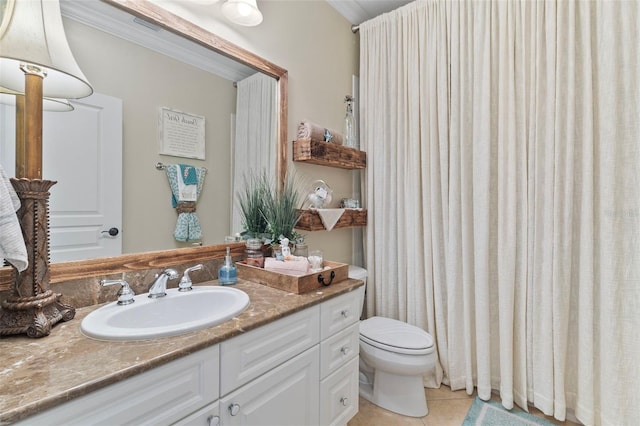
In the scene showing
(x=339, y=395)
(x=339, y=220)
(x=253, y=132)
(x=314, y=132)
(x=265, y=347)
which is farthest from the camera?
(x=339, y=220)

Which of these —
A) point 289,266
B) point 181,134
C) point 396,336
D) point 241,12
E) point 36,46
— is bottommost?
point 396,336

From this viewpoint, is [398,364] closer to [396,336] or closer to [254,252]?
[396,336]

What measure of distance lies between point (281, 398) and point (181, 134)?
1143mm

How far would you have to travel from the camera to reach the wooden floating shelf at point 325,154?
5.91 feet

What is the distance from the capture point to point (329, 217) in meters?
1.88

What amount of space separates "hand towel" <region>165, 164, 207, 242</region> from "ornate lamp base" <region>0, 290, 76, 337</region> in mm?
516

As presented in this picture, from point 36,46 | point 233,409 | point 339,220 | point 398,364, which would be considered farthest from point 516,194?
point 36,46

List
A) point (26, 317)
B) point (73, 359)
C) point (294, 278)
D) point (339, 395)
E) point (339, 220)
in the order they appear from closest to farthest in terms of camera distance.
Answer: point (73, 359) < point (26, 317) < point (294, 278) < point (339, 395) < point (339, 220)

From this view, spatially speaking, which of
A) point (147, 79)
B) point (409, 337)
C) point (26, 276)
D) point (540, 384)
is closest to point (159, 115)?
point (147, 79)

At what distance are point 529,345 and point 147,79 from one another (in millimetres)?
2333

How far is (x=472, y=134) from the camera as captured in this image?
1.86 m

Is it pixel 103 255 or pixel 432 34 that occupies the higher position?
pixel 432 34

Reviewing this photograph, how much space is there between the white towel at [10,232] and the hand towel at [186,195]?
54 cm

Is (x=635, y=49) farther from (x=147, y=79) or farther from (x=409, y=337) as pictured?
(x=147, y=79)
